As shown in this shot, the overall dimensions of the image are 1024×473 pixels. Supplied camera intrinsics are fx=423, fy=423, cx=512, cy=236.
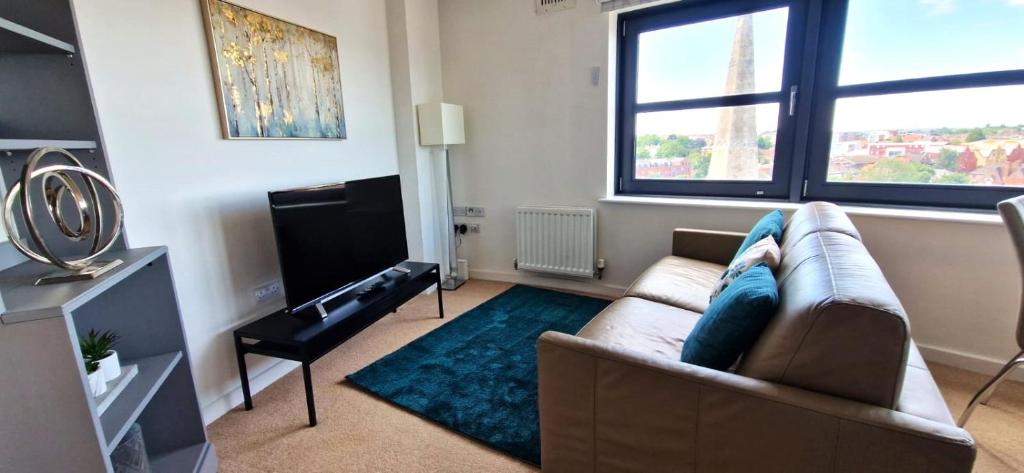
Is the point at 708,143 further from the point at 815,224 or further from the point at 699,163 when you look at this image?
the point at 815,224

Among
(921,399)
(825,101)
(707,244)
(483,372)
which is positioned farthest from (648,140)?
(921,399)

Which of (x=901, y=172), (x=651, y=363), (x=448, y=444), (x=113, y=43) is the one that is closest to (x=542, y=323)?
(x=448, y=444)

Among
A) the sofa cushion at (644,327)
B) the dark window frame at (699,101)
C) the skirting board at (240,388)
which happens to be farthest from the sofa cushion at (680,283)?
the skirting board at (240,388)

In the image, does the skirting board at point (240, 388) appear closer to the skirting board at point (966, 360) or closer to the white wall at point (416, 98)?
the white wall at point (416, 98)

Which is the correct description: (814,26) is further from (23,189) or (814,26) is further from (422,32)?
(23,189)

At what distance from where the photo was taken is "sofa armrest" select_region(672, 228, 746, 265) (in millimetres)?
2654

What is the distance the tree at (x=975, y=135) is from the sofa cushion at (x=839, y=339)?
1.99 m

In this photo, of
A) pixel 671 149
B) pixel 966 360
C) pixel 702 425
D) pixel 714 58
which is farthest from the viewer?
pixel 671 149

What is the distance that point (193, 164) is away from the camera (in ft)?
6.38

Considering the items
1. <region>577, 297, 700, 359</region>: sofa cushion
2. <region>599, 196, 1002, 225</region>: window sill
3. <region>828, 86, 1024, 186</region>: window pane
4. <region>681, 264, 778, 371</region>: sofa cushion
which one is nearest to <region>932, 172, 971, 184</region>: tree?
<region>828, 86, 1024, 186</region>: window pane

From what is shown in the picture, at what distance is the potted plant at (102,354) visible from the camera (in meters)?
1.30

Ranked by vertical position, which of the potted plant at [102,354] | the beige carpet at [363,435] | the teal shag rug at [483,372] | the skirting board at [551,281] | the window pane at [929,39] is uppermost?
the window pane at [929,39]

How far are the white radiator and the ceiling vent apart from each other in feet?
4.91

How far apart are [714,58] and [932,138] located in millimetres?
1319
